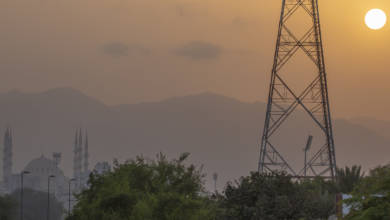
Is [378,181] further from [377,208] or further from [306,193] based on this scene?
[306,193]

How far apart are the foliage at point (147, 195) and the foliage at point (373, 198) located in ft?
61.7

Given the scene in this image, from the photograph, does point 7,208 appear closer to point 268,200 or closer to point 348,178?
point 348,178

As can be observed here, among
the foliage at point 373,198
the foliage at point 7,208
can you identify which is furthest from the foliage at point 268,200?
the foliage at point 7,208

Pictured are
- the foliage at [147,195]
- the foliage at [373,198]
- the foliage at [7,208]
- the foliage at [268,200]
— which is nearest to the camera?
the foliage at [373,198]

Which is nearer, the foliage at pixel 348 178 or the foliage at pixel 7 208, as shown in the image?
the foliage at pixel 348 178

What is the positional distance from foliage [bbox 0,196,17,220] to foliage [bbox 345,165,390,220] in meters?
132

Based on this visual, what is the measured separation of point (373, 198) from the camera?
90.2ft

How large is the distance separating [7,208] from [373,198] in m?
143

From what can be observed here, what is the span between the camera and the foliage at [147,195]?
1868 inches

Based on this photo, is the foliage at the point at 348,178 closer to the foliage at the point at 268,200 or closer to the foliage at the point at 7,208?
the foliage at the point at 268,200

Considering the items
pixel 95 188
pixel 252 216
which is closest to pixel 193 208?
pixel 252 216

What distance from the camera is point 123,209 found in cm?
4950

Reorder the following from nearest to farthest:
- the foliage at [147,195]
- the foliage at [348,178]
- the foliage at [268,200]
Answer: the foliage at [147,195] < the foliage at [268,200] < the foliage at [348,178]

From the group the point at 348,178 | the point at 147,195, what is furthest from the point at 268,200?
the point at 348,178
